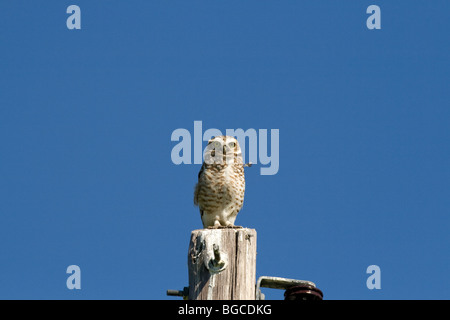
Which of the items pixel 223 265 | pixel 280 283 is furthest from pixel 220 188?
pixel 223 265

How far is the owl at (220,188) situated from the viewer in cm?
1095

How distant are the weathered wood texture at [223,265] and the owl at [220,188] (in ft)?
13.6

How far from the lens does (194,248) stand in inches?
265

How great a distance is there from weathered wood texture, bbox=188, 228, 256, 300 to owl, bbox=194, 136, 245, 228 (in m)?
4.13

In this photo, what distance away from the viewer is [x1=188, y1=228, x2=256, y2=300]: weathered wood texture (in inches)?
255

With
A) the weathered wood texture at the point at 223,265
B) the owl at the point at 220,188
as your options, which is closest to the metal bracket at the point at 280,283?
the weathered wood texture at the point at 223,265

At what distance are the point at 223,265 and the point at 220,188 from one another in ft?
14.8

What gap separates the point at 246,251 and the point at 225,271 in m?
0.22

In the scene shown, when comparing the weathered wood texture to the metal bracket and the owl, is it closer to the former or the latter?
the metal bracket

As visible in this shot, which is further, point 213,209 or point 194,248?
point 213,209

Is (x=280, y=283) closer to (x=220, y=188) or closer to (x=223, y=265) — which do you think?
(x=223, y=265)
